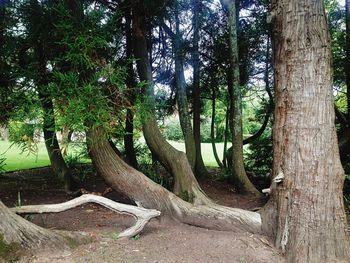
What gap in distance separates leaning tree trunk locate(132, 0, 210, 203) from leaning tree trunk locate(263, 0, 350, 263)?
1.94m

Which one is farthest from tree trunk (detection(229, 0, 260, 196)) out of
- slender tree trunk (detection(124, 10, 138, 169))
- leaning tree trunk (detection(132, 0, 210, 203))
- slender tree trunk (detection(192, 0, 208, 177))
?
slender tree trunk (detection(124, 10, 138, 169))

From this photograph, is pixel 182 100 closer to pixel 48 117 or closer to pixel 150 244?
pixel 48 117

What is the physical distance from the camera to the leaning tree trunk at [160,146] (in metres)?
5.35

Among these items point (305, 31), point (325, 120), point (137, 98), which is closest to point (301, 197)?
point (325, 120)

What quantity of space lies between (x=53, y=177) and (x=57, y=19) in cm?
502

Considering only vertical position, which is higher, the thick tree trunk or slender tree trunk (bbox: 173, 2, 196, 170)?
slender tree trunk (bbox: 173, 2, 196, 170)

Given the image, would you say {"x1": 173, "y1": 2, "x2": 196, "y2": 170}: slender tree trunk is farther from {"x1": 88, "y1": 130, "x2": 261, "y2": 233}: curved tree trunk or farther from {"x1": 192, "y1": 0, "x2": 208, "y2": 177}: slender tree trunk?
{"x1": 88, "y1": 130, "x2": 261, "y2": 233}: curved tree trunk

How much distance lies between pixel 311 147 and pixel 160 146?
2.87m

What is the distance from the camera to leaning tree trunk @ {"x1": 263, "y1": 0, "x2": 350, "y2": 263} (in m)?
3.34

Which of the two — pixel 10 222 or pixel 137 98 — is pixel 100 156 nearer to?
pixel 137 98

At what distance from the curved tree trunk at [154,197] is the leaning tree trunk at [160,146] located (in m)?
0.48

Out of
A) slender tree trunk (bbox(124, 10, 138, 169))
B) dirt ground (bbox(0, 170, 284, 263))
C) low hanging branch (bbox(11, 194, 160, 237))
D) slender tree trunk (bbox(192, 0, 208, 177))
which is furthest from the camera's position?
slender tree trunk (bbox(192, 0, 208, 177))

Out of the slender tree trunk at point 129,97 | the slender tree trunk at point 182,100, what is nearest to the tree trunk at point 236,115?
the slender tree trunk at point 182,100

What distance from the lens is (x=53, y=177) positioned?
8367 mm
